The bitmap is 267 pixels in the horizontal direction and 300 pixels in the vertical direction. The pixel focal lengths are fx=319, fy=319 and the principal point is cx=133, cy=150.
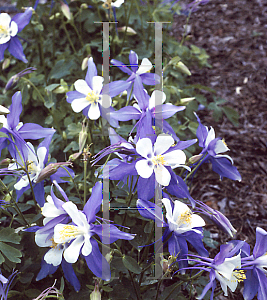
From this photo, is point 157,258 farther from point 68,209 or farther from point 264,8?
point 264,8

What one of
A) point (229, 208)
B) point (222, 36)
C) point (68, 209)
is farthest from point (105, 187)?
point (222, 36)

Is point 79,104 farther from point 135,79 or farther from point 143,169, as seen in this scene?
point 143,169

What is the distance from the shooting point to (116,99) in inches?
67.0

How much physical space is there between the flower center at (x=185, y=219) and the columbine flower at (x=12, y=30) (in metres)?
1.19

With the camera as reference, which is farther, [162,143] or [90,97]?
[90,97]

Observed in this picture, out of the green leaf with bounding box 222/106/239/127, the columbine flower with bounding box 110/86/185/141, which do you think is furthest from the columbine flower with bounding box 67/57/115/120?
the green leaf with bounding box 222/106/239/127

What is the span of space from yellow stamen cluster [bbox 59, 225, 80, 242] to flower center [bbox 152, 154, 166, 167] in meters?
0.33

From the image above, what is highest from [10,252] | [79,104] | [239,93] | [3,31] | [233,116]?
[3,31]

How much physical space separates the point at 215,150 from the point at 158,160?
392 millimetres

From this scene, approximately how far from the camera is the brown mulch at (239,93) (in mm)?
2121

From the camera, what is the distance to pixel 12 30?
171 centimetres

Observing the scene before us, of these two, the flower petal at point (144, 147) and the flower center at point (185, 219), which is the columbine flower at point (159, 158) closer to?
the flower petal at point (144, 147)

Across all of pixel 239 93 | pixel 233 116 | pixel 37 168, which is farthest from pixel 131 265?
pixel 239 93

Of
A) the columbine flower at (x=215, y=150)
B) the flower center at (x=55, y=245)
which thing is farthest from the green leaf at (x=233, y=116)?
the flower center at (x=55, y=245)
